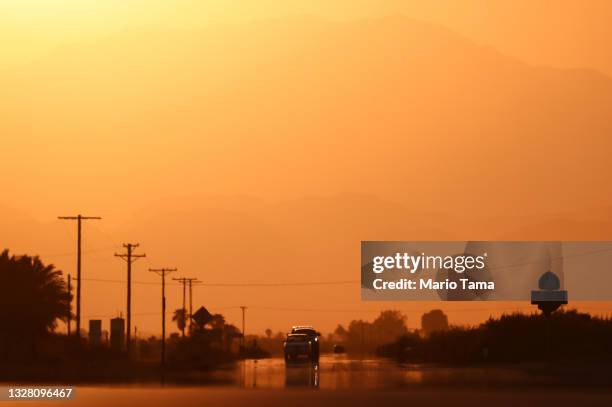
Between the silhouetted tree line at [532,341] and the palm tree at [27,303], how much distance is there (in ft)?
88.0

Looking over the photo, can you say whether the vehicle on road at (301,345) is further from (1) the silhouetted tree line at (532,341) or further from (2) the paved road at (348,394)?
(2) the paved road at (348,394)

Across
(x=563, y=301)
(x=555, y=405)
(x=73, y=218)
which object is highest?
(x=73, y=218)

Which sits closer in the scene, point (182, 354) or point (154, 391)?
point (154, 391)

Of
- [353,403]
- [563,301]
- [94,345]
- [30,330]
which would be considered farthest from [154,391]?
[94,345]

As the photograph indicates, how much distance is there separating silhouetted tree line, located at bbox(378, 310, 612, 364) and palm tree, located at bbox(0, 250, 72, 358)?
26823mm

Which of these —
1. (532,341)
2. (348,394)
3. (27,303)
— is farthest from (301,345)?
(348,394)

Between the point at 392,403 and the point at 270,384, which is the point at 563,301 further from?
the point at 392,403

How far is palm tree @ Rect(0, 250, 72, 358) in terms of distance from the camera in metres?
90.7

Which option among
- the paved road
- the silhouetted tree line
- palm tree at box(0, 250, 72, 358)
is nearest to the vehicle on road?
the silhouetted tree line

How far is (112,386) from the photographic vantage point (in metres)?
40.3

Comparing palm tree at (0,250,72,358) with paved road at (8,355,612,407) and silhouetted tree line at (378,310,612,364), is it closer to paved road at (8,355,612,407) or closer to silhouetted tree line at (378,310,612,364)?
silhouetted tree line at (378,310,612,364)

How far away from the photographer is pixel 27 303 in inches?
3583

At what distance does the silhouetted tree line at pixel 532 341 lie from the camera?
79.6 m

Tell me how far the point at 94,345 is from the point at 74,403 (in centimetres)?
7163
